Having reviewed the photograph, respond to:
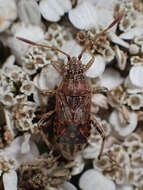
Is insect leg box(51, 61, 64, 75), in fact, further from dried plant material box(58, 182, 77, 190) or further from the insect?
dried plant material box(58, 182, 77, 190)

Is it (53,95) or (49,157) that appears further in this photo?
(53,95)

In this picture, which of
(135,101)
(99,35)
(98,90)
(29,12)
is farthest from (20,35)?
(135,101)

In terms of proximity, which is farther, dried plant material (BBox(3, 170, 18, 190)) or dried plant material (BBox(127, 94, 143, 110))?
dried plant material (BBox(127, 94, 143, 110))

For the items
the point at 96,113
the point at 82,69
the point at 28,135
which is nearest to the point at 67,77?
the point at 82,69

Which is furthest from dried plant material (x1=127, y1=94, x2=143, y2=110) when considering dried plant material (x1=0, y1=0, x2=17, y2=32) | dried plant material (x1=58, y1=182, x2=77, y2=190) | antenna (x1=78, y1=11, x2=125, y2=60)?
dried plant material (x1=0, y1=0, x2=17, y2=32)

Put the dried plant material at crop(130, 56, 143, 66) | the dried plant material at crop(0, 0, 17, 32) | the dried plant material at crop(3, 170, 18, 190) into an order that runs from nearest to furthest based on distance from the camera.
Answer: the dried plant material at crop(3, 170, 18, 190)
the dried plant material at crop(0, 0, 17, 32)
the dried plant material at crop(130, 56, 143, 66)

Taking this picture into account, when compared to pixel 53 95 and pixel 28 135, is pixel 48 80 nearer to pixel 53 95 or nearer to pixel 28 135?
pixel 53 95

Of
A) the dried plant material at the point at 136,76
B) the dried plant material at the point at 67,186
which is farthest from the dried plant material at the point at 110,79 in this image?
the dried plant material at the point at 67,186

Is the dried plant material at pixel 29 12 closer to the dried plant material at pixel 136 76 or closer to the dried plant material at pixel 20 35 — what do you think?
the dried plant material at pixel 20 35
